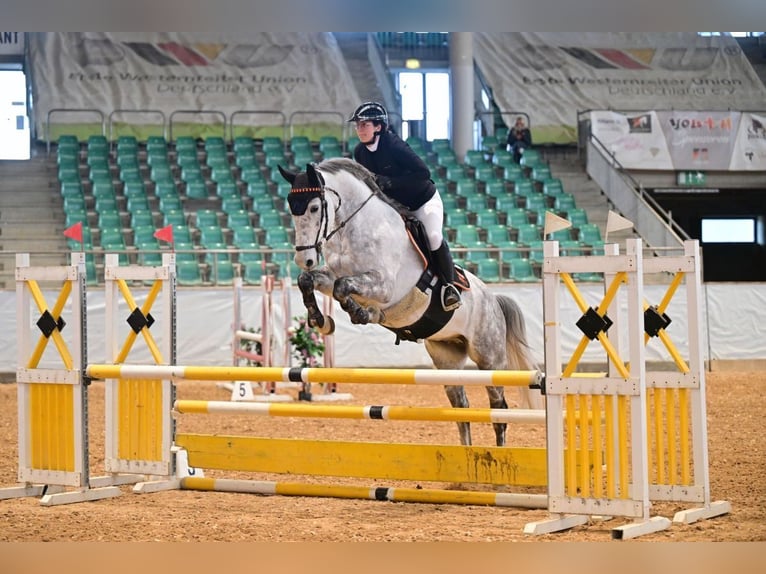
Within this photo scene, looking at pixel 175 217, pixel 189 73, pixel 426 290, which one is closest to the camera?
pixel 426 290

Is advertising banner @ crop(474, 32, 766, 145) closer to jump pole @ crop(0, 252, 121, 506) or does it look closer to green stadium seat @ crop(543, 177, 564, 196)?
green stadium seat @ crop(543, 177, 564, 196)

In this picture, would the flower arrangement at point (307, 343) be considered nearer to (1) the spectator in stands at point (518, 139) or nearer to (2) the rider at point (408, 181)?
(2) the rider at point (408, 181)

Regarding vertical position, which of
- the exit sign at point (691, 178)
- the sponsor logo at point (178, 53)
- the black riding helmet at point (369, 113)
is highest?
the sponsor logo at point (178, 53)

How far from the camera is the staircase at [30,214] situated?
509 inches

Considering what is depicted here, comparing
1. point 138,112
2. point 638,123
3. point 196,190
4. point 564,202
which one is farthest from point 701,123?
point 138,112

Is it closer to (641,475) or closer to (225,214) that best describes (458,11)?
(641,475)

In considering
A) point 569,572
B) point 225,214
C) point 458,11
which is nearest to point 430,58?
point 225,214

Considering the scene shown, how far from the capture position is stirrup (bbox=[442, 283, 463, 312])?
510 cm

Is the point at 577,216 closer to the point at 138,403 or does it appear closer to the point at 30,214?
the point at 30,214

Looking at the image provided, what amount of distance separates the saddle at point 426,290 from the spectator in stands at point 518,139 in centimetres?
1143

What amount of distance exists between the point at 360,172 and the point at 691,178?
39.5 ft

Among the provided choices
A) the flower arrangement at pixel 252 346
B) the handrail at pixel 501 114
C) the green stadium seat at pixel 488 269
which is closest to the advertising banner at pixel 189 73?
the handrail at pixel 501 114

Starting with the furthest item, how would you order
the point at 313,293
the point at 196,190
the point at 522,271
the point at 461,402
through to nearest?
the point at 196,190
the point at 522,271
the point at 461,402
the point at 313,293

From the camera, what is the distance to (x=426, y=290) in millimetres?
5090
